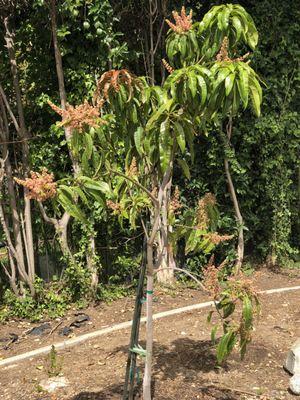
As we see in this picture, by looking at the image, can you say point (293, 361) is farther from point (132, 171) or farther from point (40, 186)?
point (40, 186)

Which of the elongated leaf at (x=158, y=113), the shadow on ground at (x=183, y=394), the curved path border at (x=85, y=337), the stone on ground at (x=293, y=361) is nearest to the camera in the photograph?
the elongated leaf at (x=158, y=113)

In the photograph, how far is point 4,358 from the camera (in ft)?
13.5

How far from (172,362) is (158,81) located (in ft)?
13.2

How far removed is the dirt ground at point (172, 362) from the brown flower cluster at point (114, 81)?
1356mm

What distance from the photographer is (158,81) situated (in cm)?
631

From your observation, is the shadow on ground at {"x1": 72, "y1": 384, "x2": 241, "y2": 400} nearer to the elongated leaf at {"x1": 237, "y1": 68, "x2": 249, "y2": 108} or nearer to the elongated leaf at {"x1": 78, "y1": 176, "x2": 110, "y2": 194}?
the elongated leaf at {"x1": 78, "y1": 176, "x2": 110, "y2": 194}

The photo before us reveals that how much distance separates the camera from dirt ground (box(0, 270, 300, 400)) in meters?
3.17

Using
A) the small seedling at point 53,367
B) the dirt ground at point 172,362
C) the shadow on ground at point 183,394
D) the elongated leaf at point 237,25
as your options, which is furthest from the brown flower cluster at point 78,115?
the small seedling at point 53,367

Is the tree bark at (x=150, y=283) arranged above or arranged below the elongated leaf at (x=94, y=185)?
below

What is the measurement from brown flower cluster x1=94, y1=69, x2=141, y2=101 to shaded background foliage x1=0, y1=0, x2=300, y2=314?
321cm

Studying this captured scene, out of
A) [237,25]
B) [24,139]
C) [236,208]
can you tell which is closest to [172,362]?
[237,25]

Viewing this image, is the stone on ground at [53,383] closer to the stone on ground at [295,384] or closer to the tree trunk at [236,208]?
the stone on ground at [295,384]

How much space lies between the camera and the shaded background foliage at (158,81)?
17.9 feet

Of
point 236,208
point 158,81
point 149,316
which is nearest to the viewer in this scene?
point 149,316
